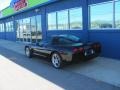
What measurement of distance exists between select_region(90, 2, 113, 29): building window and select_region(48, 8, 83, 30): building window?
48.0 inches

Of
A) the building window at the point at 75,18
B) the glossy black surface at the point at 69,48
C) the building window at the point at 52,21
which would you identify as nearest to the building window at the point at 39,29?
the building window at the point at 52,21

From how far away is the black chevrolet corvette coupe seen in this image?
27.1 feet

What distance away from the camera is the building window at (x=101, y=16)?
10.5m

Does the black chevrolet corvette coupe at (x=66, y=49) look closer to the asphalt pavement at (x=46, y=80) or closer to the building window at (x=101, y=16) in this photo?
the asphalt pavement at (x=46, y=80)

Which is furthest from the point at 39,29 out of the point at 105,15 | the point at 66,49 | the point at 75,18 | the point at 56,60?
the point at 66,49

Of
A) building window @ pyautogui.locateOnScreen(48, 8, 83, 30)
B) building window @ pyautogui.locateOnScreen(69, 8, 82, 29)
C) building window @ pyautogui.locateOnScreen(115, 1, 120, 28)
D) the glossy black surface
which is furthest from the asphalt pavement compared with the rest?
building window @ pyautogui.locateOnScreen(48, 8, 83, 30)

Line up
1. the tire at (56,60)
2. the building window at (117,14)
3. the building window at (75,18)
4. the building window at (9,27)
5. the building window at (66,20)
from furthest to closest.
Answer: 1. the building window at (9,27)
2. the building window at (66,20)
3. the building window at (75,18)
4. the building window at (117,14)
5. the tire at (56,60)

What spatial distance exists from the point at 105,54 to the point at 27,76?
4669 mm

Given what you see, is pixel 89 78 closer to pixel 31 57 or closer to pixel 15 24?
pixel 31 57

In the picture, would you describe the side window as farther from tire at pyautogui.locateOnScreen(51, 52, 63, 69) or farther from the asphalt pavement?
the asphalt pavement

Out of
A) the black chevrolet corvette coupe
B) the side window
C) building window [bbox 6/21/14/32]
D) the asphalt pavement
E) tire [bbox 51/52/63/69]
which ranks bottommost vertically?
the asphalt pavement

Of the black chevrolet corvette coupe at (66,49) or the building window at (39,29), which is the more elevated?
the building window at (39,29)

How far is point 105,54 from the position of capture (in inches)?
428

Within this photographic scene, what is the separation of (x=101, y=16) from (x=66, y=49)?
12.0 ft
